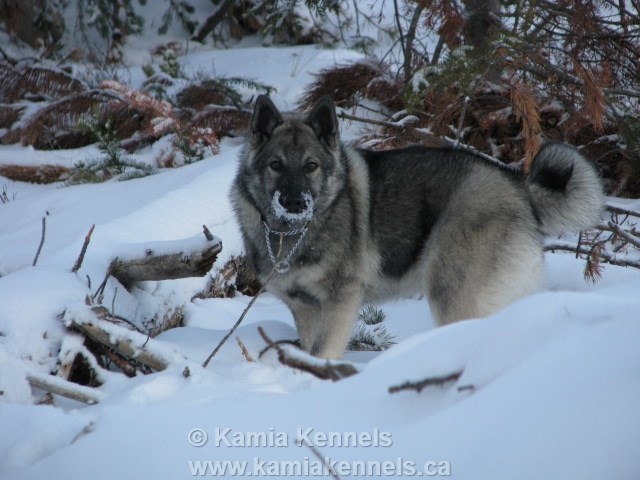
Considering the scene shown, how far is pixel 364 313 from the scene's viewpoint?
4.79 m

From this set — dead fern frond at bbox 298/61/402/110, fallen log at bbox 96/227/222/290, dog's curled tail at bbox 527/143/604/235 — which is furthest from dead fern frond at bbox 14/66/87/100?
dog's curled tail at bbox 527/143/604/235

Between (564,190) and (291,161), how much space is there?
1394 mm

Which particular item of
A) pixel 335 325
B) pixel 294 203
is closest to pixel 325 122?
pixel 294 203

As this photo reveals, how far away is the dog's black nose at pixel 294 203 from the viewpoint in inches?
133

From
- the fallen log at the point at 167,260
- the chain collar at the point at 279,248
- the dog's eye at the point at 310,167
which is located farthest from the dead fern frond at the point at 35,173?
the dog's eye at the point at 310,167

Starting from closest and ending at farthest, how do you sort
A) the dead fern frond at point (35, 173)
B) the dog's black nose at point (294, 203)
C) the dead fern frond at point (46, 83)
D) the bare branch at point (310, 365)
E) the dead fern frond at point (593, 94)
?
the bare branch at point (310, 365) → the dog's black nose at point (294, 203) → the dead fern frond at point (593, 94) → the dead fern frond at point (35, 173) → the dead fern frond at point (46, 83)

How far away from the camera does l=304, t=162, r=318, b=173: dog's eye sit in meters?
3.56

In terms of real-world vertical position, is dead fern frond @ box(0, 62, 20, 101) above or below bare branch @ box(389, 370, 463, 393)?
below

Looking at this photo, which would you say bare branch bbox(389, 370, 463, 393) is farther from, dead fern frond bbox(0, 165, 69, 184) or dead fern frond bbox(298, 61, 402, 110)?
dead fern frond bbox(0, 165, 69, 184)

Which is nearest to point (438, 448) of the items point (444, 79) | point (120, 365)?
point (120, 365)

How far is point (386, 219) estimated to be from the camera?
3.56 metres

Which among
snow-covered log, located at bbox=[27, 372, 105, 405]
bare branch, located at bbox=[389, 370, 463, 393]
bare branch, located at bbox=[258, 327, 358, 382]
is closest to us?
bare branch, located at bbox=[389, 370, 463, 393]

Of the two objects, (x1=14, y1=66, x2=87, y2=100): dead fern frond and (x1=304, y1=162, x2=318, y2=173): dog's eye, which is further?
(x1=14, y1=66, x2=87, y2=100): dead fern frond

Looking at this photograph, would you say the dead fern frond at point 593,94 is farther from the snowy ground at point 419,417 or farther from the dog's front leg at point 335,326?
the snowy ground at point 419,417
